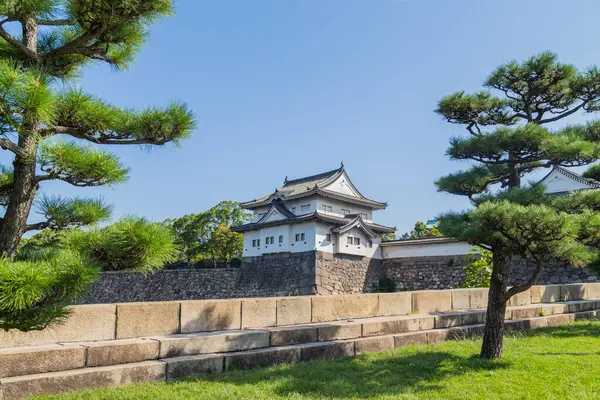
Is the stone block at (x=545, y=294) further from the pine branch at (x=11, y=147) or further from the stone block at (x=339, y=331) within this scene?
the pine branch at (x=11, y=147)

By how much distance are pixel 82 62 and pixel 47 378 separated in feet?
9.97

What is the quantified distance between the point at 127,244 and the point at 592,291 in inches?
594

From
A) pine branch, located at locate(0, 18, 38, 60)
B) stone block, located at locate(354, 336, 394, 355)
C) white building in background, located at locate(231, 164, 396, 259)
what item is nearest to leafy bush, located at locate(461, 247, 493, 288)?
stone block, located at locate(354, 336, 394, 355)

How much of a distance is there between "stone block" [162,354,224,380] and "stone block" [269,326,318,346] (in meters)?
1.00

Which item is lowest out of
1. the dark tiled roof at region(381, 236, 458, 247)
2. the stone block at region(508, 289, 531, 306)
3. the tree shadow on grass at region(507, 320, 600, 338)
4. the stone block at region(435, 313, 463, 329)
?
the tree shadow on grass at region(507, 320, 600, 338)

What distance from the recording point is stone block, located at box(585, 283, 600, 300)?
13.7 meters

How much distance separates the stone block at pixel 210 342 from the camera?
554 centimetres

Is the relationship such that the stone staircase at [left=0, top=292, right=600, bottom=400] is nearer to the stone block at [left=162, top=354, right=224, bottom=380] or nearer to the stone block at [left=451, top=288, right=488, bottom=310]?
the stone block at [left=162, top=354, right=224, bottom=380]

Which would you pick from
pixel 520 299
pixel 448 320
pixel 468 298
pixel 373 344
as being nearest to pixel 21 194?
pixel 373 344

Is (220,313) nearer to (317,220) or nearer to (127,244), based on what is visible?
(127,244)

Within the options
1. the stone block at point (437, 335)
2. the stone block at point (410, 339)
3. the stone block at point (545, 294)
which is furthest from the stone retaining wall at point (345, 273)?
the stone block at point (410, 339)

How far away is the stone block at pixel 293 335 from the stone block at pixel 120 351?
1716 mm

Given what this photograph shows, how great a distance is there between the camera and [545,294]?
1209 cm

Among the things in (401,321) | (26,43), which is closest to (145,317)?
(26,43)
